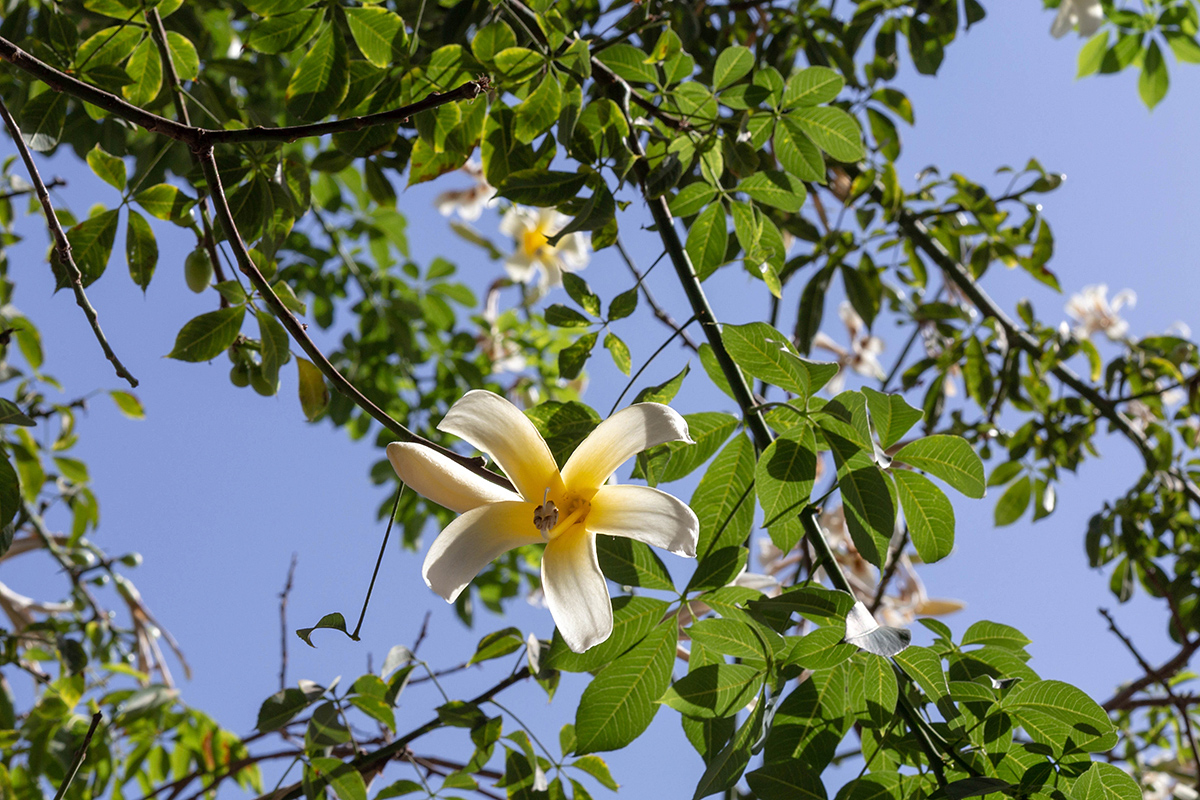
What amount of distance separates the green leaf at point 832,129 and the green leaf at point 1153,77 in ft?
3.31

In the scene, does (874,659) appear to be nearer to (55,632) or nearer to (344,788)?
(344,788)

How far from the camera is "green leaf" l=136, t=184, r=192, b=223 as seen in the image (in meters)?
0.73

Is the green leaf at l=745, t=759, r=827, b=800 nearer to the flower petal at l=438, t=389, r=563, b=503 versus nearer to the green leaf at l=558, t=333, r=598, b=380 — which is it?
the flower petal at l=438, t=389, r=563, b=503

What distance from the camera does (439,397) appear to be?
183 centimetres

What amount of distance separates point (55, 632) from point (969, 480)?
5.21ft

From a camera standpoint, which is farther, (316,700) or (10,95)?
(10,95)

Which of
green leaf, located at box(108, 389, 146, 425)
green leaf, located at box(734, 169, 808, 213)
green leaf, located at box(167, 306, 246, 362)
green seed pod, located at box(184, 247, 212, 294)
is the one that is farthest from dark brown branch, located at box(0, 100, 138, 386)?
green leaf, located at box(108, 389, 146, 425)

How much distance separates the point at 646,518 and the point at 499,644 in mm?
404

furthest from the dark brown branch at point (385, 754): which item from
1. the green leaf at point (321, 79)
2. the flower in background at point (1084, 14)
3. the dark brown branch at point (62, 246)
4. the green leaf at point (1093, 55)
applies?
the green leaf at point (1093, 55)

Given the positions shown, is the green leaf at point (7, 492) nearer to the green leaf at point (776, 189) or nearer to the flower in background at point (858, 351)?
the green leaf at point (776, 189)

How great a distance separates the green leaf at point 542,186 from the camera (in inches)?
27.7

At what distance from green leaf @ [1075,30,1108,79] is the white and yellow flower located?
54.6 inches

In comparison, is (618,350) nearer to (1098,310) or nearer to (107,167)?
(107,167)

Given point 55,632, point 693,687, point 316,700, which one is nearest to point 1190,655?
point 693,687
